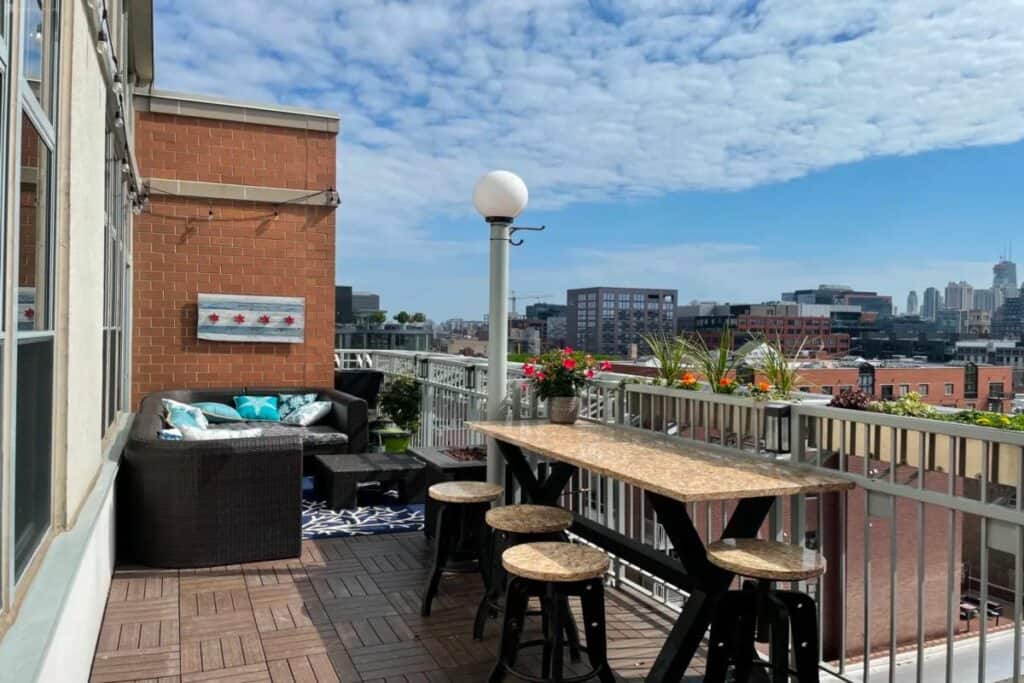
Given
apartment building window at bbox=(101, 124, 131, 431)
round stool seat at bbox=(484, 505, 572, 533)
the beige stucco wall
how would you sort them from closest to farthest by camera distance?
the beige stucco wall, round stool seat at bbox=(484, 505, 572, 533), apartment building window at bbox=(101, 124, 131, 431)

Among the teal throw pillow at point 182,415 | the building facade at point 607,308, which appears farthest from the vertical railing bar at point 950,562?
the building facade at point 607,308

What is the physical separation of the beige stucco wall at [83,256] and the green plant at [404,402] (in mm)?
4401

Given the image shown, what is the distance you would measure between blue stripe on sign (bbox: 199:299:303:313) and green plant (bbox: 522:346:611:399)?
4.45m

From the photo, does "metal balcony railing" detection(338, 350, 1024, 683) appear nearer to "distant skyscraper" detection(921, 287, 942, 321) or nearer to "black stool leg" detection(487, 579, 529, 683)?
"black stool leg" detection(487, 579, 529, 683)

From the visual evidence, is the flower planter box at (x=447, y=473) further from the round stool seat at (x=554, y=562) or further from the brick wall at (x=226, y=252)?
the brick wall at (x=226, y=252)

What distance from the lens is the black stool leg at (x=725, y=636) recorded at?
2432 mm

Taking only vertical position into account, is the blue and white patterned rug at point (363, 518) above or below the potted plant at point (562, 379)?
below

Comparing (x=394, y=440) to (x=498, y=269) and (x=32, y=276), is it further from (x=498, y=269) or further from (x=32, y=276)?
(x=32, y=276)

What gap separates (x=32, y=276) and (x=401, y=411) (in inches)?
233

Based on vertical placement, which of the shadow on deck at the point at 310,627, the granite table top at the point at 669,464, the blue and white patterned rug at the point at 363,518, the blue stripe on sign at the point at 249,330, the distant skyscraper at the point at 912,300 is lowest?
the blue and white patterned rug at the point at 363,518

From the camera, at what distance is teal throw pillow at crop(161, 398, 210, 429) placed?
19.8 feet

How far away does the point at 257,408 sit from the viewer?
24.0ft

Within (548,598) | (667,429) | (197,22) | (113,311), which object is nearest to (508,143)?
(197,22)

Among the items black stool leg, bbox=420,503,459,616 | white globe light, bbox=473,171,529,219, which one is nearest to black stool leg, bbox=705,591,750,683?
black stool leg, bbox=420,503,459,616
